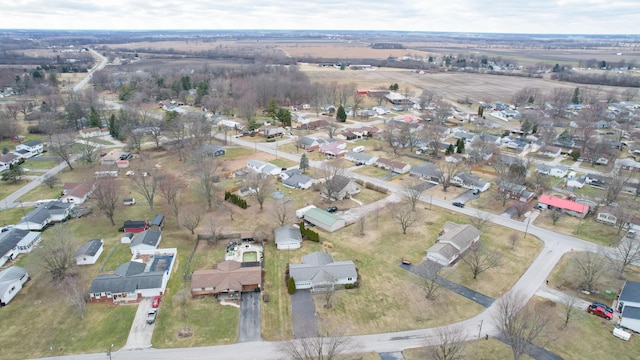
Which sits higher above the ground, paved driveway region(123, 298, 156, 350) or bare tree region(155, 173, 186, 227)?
bare tree region(155, 173, 186, 227)

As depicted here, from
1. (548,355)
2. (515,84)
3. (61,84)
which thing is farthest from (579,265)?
(61,84)

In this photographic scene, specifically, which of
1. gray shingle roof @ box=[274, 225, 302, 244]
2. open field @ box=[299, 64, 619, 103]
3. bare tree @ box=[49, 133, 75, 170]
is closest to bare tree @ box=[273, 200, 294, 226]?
gray shingle roof @ box=[274, 225, 302, 244]

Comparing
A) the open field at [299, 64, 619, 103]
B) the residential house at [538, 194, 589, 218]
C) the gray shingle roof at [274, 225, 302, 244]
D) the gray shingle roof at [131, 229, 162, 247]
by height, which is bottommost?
the gray shingle roof at [131, 229, 162, 247]

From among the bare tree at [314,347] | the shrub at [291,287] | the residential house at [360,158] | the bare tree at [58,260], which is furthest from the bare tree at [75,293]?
the residential house at [360,158]

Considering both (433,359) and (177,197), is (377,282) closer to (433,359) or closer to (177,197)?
(433,359)

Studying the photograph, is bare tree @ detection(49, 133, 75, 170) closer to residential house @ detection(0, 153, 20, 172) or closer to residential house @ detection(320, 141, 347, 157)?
residential house @ detection(0, 153, 20, 172)

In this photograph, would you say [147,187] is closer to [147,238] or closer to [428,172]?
[147,238]

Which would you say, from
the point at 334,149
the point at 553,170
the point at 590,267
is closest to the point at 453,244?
the point at 590,267

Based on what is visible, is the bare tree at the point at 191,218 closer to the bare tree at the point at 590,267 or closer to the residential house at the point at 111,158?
the residential house at the point at 111,158
